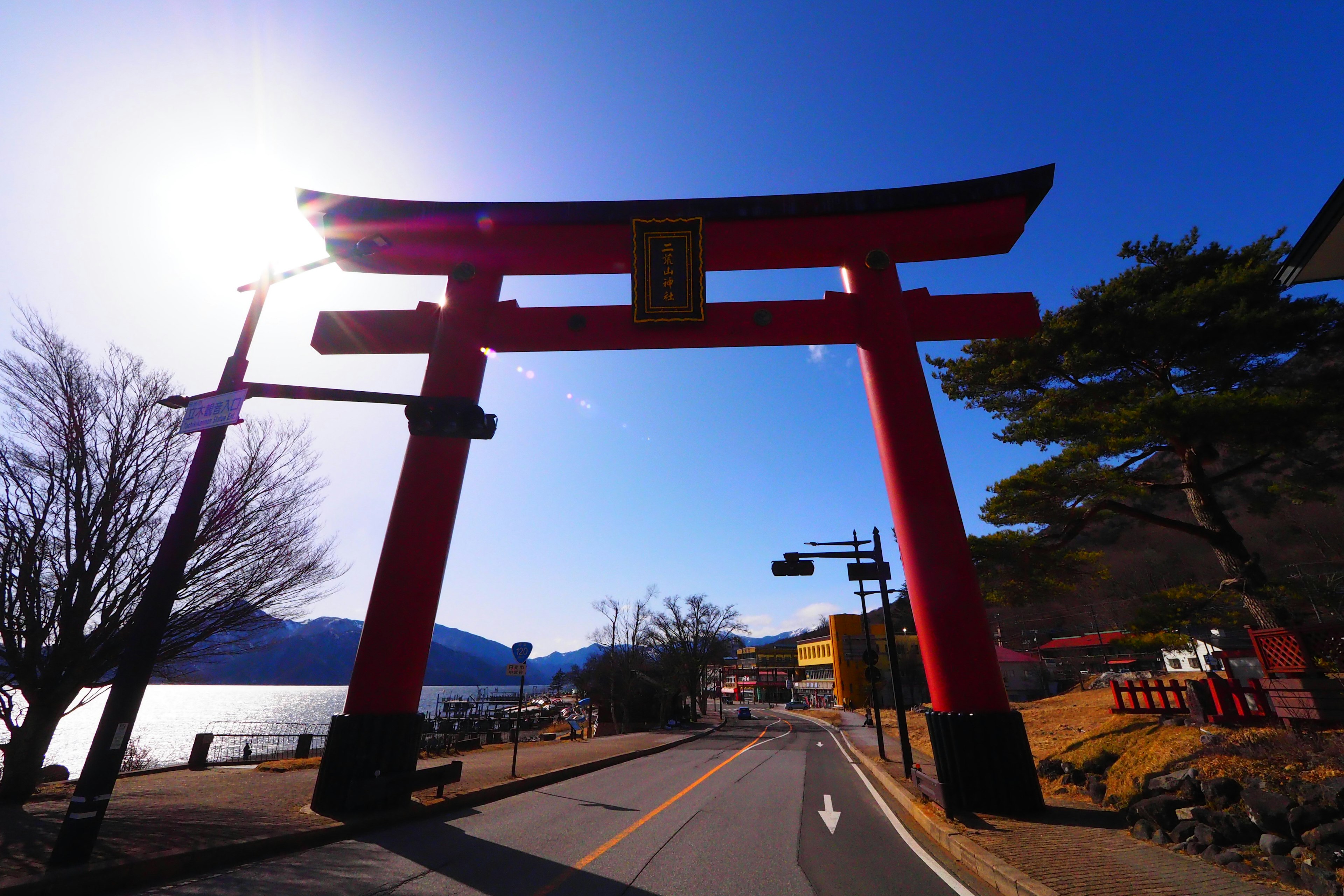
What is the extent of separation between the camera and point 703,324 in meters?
10.7

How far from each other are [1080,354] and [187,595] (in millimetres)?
18444

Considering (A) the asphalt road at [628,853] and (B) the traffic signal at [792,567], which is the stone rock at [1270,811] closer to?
(A) the asphalt road at [628,853]

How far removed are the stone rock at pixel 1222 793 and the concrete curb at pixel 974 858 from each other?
2729 mm

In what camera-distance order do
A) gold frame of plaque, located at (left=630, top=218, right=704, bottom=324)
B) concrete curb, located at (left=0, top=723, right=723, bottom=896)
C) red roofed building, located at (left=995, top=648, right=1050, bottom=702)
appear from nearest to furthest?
concrete curb, located at (left=0, top=723, right=723, bottom=896)
gold frame of plaque, located at (left=630, top=218, right=704, bottom=324)
red roofed building, located at (left=995, top=648, right=1050, bottom=702)

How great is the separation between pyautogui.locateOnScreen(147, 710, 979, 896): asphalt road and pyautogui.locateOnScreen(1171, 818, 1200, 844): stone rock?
2534 millimetres

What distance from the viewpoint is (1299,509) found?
43406mm

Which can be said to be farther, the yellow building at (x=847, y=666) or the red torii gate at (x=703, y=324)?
the yellow building at (x=847, y=666)

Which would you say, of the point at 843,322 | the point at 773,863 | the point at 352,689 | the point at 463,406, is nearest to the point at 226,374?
the point at 463,406

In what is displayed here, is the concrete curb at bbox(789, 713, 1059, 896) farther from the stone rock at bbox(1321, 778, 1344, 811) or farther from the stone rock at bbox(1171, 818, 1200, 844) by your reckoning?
the stone rock at bbox(1321, 778, 1344, 811)

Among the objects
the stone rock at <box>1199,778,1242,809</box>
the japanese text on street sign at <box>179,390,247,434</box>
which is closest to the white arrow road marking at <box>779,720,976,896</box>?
the stone rock at <box>1199,778,1242,809</box>

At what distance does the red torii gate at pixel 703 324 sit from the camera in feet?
26.8

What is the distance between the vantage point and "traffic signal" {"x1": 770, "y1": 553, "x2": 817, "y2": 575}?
44.3 ft

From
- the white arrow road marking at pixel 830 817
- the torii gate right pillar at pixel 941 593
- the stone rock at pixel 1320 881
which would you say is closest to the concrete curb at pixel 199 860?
the white arrow road marking at pixel 830 817

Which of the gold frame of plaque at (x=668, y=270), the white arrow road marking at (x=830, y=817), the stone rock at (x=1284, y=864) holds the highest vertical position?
the gold frame of plaque at (x=668, y=270)
